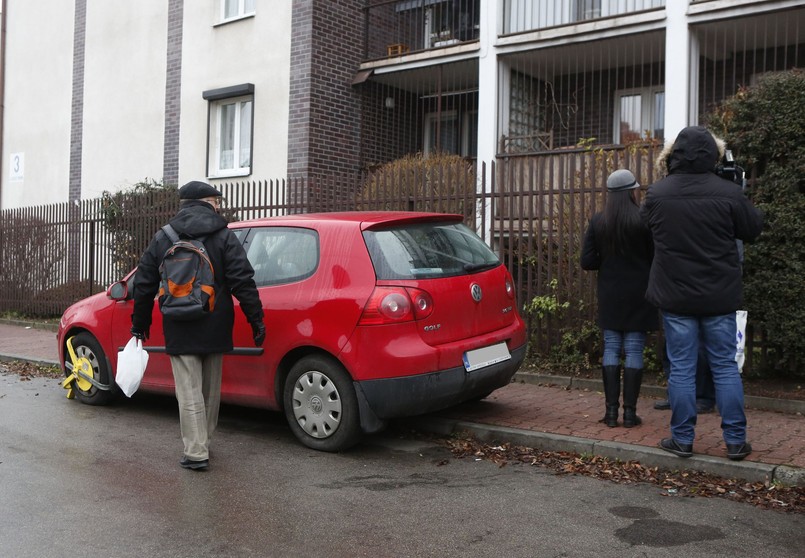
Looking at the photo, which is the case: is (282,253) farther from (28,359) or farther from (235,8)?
(235,8)

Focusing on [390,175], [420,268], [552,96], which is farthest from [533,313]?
[552,96]

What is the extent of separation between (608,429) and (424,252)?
1.84 metres

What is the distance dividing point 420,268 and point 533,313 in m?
3.12

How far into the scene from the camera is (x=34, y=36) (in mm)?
20672

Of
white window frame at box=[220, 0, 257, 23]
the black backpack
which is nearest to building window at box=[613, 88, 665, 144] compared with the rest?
white window frame at box=[220, 0, 257, 23]

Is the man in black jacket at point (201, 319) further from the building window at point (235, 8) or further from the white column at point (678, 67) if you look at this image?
the building window at point (235, 8)

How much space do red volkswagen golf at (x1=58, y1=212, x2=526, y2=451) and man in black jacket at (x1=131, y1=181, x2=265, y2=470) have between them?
0.51 m

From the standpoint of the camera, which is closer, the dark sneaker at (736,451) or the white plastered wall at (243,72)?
the dark sneaker at (736,451)

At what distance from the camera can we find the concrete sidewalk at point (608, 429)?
5035 millimetres

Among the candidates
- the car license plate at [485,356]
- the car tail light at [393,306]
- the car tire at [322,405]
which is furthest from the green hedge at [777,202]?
the car tire at [322,405]

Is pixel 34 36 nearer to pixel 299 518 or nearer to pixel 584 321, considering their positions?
pixel 584 321

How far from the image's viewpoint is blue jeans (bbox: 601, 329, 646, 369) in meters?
5.88

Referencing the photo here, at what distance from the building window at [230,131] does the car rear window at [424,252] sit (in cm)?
1029

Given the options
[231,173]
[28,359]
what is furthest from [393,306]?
[231,173]
